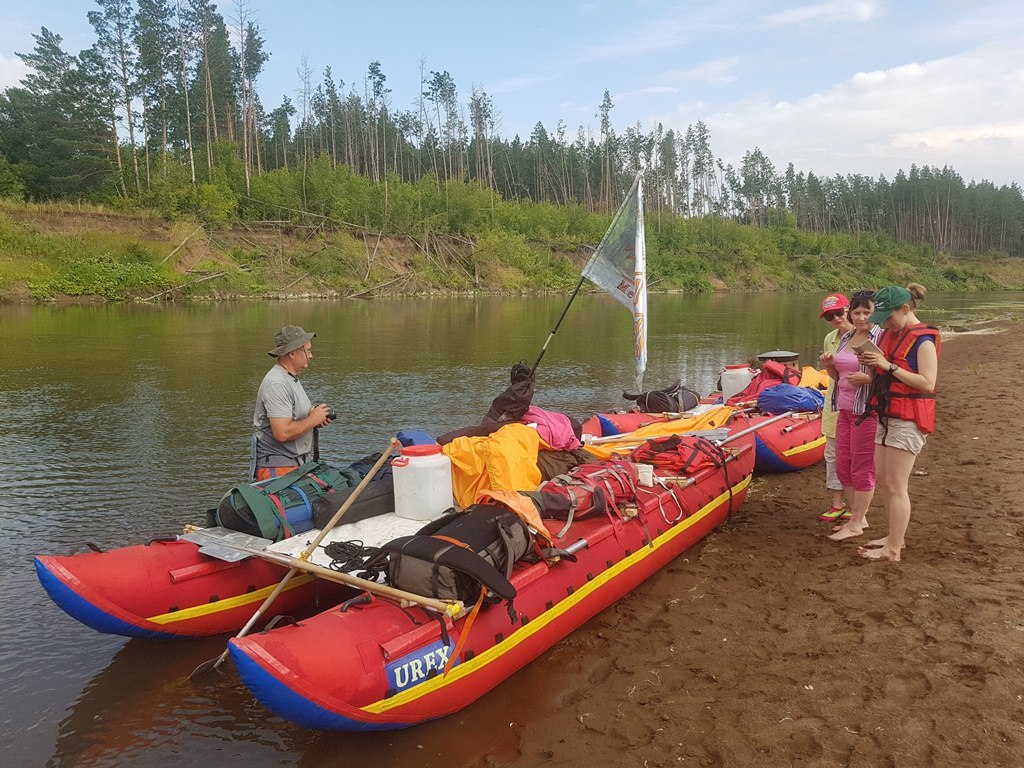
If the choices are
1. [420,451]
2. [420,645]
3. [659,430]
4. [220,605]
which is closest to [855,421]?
[659,430]

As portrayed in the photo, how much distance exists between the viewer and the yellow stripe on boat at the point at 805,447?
911 centimetres

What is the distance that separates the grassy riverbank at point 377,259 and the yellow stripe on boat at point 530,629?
18856mm

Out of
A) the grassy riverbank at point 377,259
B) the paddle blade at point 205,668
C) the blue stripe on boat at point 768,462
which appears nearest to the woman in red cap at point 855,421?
the blue stripe on boat at point 768,462

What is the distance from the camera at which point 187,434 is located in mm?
11336

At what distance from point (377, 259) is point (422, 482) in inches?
1748

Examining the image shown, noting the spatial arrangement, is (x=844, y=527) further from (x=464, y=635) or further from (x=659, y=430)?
(x=464, y=635)

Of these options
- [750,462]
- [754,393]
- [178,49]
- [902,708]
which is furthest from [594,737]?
[178,49]

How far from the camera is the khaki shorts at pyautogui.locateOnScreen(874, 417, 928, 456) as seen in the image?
5266 millimetres

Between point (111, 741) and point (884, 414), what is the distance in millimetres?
5617

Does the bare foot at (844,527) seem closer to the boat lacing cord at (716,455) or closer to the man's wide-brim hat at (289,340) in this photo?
the boat lacing cord at (716,455)

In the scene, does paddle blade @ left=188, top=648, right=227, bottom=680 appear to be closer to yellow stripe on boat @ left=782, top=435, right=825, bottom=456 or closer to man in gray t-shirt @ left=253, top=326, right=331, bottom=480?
man in gray t-shirt @ left=253, top=326, right=331, bottom=480

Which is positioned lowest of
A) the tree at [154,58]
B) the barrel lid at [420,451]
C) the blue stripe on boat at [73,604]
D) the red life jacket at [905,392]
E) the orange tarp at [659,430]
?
the blue stripe on boat at [73,604]

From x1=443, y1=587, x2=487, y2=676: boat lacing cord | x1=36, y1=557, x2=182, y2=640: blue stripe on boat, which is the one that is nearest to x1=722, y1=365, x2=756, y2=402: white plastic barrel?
x1=443, y1=587, x2=487, y2=676: boat lacing cord

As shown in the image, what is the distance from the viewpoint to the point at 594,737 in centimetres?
404
